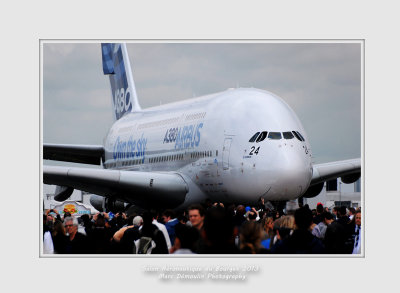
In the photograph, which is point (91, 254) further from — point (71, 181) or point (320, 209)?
point (71, 181)

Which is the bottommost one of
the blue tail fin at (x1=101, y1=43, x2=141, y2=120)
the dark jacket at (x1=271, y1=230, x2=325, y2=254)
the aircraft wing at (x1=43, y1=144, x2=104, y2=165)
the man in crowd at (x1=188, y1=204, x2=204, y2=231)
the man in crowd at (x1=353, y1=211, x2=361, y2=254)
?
the man in crowd at (x1=353, y1=211, x2=361, y2=254)

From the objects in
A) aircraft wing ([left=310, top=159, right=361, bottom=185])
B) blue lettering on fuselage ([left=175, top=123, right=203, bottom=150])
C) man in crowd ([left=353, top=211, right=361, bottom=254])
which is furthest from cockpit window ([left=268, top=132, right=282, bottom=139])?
man in crowd ([left=353, top=211, right=361, bottom=254])

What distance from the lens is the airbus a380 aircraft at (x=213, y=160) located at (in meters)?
22.9

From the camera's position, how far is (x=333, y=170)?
28.6m

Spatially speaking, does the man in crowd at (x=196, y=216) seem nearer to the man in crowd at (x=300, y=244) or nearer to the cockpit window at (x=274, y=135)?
the man in crowd at (x=300, y=244)

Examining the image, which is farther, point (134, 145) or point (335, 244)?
point (134, 145)

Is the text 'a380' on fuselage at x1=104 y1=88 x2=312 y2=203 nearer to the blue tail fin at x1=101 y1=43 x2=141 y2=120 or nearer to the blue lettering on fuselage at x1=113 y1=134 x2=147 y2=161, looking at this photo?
the blue lettering on fuselage at x1=113 y1=134 x2=147 y2=161

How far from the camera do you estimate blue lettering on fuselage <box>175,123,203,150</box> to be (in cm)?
2642

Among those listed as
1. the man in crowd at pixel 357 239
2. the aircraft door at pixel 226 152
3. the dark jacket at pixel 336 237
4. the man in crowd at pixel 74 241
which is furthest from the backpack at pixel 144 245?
the aircraft door at pixel 226 152

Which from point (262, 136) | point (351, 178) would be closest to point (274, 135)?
point (262, 136)

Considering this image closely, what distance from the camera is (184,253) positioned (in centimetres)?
843

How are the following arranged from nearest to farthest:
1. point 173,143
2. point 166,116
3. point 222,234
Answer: point 222,234, point 173,143, point 166,116

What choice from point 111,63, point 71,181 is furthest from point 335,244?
point 111,63
